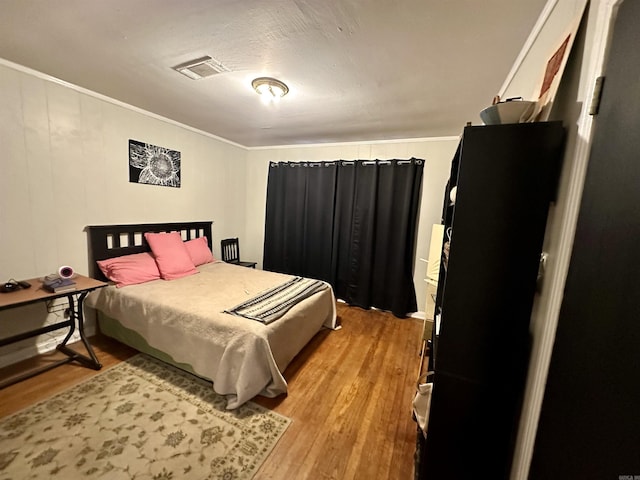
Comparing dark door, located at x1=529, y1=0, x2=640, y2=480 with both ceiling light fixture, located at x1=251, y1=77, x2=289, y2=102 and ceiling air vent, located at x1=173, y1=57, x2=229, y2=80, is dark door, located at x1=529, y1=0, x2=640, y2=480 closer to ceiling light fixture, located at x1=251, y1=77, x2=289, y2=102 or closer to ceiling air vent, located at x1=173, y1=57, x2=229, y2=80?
ceiling light fixture, located at x1=251, y1=77, x2=289, y2=102

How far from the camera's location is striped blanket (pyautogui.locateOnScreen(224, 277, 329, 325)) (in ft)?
6.78

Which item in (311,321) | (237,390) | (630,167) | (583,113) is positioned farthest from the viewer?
(311,321)

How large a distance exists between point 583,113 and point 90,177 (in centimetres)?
362

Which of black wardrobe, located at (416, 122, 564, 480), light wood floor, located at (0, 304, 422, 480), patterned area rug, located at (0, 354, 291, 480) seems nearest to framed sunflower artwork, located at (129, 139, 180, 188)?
light wood floor, located at (0, 304, 422, 480)

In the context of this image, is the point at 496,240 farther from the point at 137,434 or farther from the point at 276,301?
the point at 137,434

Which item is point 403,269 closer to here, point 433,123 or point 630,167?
point 433,123

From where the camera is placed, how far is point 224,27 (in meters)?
1.46

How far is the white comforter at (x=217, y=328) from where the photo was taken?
6.04 ft

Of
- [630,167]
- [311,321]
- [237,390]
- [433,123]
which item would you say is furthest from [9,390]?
[433,123]

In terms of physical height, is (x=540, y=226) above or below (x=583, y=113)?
below

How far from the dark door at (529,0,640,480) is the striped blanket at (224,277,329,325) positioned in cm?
168

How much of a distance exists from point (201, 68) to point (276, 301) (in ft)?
6.44

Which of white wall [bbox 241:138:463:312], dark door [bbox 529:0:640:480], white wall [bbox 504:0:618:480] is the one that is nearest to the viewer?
dark door [bbox 529:0:640:480]

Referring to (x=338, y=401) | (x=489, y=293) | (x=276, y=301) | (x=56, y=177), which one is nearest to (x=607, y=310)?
(x=489, y=293)
